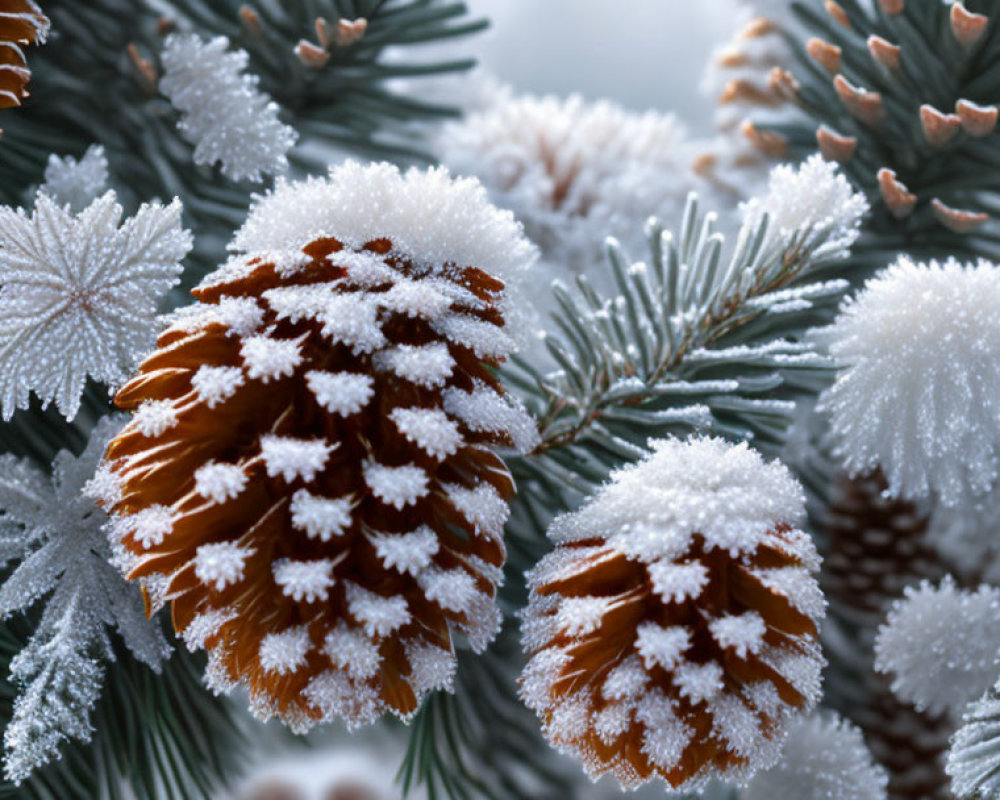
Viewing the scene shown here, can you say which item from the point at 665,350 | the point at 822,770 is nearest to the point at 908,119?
the point at 665,350

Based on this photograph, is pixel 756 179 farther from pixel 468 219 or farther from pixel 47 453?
pixel 47 453

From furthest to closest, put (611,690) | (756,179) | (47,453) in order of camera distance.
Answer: (756,179), (47,453), (611,690)

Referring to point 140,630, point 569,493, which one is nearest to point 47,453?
point 140,630

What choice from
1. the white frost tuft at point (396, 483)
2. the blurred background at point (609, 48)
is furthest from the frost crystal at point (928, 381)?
the blurred background at point (609, 48)

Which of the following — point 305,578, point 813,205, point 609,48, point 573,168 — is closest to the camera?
point 305,578

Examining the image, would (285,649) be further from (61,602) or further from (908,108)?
(908,108)

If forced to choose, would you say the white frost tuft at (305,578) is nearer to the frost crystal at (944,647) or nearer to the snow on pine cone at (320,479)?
the snow on pine cone at (320,479)

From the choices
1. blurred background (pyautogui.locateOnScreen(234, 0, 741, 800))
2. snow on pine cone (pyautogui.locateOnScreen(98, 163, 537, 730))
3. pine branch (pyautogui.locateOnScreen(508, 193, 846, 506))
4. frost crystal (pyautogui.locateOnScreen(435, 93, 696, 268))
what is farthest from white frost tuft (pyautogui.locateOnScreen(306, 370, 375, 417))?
blurred background (pyautogui.locateOnScreen(234, 0, 741, 800))
